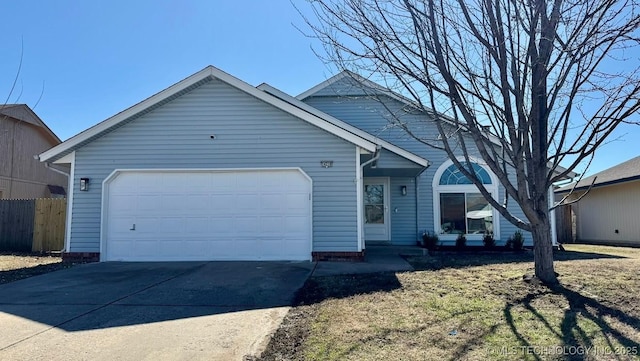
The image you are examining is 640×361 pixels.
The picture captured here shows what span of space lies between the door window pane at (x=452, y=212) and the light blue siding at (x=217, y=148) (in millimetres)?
5069

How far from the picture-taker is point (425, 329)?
4523 mm

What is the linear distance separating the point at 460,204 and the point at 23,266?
12659 millimetres

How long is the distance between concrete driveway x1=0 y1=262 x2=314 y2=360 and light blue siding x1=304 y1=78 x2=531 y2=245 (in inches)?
258

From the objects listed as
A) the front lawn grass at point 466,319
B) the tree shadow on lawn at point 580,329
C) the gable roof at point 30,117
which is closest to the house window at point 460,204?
the front lawn grass at point 466,319

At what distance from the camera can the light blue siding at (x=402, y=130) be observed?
1353 cm

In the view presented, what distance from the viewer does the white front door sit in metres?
14.0

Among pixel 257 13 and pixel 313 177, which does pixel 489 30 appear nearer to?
pixel 257 13

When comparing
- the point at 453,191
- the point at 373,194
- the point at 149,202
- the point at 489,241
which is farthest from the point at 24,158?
the point at 489,241

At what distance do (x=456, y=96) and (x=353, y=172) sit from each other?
13.8 feet

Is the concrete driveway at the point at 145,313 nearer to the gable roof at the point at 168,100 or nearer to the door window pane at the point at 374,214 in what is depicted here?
the gable roof at the point at 168,100

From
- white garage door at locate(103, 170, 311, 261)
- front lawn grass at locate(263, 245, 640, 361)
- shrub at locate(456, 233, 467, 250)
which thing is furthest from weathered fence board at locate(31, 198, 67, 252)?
shrub at locate(456, 233, 467, 250)

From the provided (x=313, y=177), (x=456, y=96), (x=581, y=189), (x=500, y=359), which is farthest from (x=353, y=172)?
(x=581, y=189)

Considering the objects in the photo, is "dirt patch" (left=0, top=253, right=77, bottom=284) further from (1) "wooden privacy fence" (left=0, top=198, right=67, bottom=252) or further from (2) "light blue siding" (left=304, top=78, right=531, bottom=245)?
(2) "light blue siding" (left=304, top=78, right=531, bottom=245)

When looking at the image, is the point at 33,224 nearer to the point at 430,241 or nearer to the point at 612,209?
the point at 430,241
